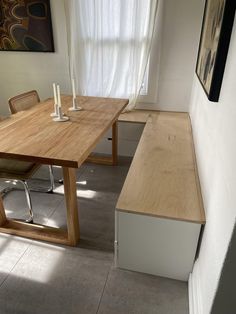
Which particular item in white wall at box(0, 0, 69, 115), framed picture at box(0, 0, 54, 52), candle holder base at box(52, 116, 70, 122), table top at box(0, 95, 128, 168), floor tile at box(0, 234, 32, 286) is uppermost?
framed picture at box(0, 0, 54, 52)

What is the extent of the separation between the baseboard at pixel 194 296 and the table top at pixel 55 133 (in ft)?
2.82

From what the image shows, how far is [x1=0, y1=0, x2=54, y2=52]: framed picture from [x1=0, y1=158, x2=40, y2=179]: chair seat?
164 cm

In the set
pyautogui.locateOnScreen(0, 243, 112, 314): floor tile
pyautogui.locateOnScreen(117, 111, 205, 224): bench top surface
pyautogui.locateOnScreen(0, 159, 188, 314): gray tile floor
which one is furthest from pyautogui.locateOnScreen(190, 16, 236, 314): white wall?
pyautogui.locateOnScreen(0, 243, 112, 314): floor tile

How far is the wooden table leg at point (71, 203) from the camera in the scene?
4.90 ft

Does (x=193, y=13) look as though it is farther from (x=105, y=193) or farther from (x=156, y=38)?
(x=105, y=193)

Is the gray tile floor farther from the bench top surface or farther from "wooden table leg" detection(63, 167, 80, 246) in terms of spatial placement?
the bench top surface

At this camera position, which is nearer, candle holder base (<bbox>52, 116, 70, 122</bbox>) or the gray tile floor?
the gray tile floor

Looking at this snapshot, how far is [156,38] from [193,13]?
1.30 ft

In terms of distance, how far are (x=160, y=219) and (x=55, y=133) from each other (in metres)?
0.84

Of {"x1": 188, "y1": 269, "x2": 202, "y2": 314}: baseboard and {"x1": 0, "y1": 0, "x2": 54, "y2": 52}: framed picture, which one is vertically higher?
{"x1": 0, "y1": 0, "x2": 54, "y2": 52}: framed picture

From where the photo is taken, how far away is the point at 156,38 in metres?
2.54

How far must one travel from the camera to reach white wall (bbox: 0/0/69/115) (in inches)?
111

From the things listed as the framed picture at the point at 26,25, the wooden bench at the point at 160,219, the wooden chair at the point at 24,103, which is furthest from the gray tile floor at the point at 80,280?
the framed picture at the point at 26,25

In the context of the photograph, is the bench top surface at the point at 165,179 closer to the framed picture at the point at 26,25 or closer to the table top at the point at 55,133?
the table top at the point at 55,133
